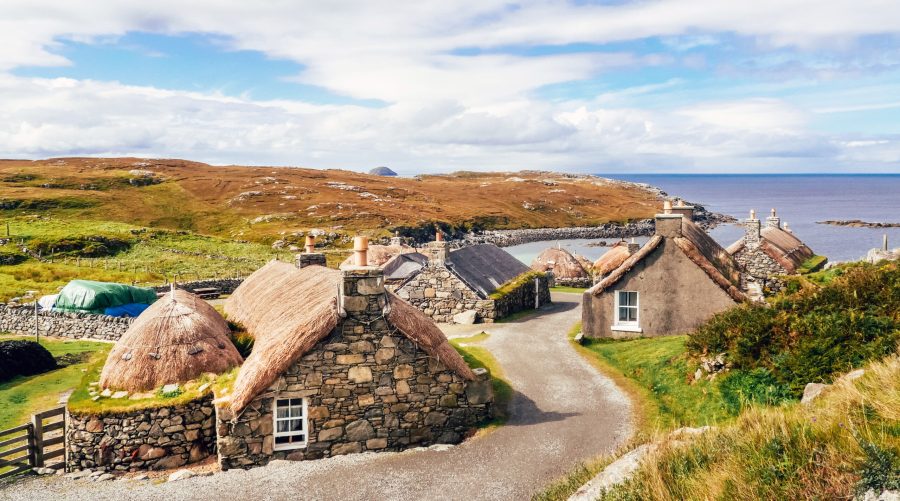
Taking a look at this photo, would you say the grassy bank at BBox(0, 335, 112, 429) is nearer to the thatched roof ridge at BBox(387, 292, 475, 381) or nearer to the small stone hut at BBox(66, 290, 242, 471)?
the small stone hut at BBox(66, 290, 242, 471)

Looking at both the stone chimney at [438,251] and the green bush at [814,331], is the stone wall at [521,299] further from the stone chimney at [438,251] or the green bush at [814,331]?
the green bush at [814,331]

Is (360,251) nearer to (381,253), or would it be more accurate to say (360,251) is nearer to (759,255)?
(759,255)

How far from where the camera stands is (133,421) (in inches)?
610

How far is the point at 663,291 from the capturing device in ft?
79.7

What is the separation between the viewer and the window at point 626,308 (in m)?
24.9

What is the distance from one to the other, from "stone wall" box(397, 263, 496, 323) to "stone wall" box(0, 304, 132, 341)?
1597 centimetres

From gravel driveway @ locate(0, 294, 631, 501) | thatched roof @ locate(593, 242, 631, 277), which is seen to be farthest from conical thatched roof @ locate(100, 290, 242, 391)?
thatched roof @ locate(593, 242, 631, 277)

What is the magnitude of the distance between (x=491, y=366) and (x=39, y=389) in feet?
57.2

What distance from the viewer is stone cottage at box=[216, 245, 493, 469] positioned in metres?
15.1

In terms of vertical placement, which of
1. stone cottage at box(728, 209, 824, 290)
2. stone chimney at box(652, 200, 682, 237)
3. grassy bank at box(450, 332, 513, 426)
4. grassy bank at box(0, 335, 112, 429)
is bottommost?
grassy bank at box(0, 335, 112, 429)

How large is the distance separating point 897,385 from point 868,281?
9.68 metres

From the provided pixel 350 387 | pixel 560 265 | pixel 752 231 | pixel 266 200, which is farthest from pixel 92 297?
pixel 266 200

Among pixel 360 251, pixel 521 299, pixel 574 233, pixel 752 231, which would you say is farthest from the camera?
pixel 574 233

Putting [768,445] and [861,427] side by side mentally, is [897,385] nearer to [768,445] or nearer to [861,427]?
[861,427]
